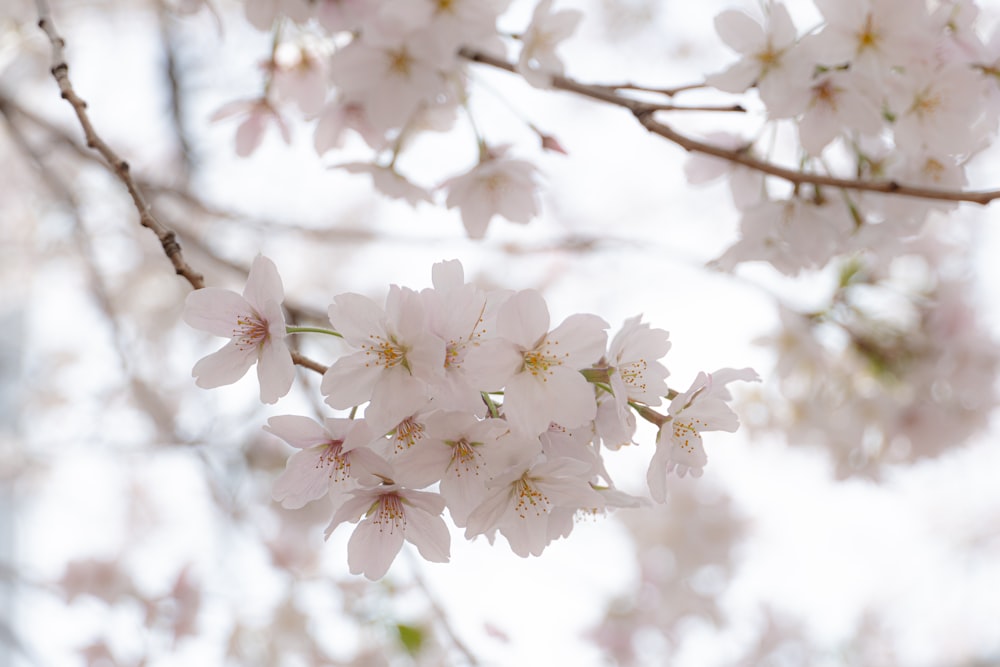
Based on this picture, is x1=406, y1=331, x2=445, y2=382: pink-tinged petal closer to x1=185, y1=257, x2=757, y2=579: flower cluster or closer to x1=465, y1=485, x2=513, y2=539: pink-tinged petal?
x1=185, y1=257, x2=757, y2=579: flower cluster

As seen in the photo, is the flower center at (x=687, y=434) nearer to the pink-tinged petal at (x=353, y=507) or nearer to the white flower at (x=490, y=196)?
the pink-tinged petal at (x=353, y=507)

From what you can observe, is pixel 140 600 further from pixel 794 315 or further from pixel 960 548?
pixel 960 548

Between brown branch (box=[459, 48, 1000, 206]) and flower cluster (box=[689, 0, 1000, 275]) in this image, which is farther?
flower cluster (box=[689, 0, 1000, 275])

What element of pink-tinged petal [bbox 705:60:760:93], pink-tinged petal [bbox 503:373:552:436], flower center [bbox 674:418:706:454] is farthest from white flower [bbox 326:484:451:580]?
pink-tinged petal [bbox 705:60:760:93]

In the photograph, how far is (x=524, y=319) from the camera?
0.58m

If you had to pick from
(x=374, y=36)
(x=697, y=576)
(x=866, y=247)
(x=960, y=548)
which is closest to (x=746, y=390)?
(x=697, y=576)

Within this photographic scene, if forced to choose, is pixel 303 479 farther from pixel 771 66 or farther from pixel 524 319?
pixel 771 66

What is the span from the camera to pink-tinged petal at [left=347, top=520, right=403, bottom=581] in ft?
2.20

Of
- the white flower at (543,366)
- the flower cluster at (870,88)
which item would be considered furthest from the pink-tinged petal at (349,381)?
the flower cluster at (870,88)

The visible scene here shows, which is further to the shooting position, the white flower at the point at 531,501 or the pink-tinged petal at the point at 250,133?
the pink-tinged petal at the point at 250,133

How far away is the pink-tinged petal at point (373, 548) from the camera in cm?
67

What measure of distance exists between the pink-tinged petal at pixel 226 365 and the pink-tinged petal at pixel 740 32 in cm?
58

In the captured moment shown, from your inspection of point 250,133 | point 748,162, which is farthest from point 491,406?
point 250,133

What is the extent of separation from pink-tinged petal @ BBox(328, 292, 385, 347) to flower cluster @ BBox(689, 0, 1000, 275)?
1.54ft
